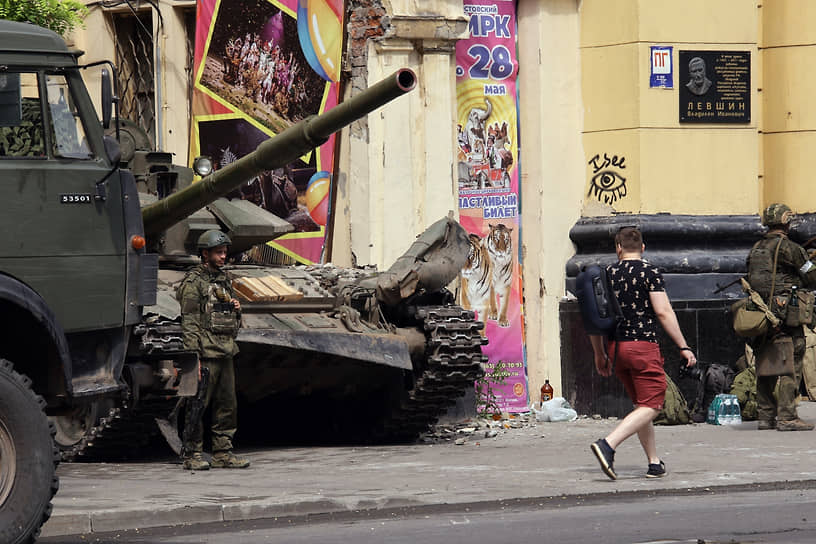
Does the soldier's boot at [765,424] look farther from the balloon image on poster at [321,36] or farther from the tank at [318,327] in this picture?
the balloon image on poster at [321,36]

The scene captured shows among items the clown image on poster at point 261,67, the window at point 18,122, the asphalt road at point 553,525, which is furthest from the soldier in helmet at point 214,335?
the clown image on poster at point 261,67

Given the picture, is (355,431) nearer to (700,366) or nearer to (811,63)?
(700,366)

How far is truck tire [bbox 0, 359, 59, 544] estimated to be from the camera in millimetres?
7406

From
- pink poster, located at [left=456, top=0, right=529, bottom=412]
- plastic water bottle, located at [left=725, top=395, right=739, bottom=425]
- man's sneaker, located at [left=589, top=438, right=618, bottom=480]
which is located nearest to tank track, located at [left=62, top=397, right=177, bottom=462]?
man's sneaker, located at [left=589, top=438, right=618, bottom=480]

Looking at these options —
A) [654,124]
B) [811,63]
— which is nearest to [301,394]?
[654,124]

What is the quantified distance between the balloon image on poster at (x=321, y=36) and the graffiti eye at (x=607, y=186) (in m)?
2.91

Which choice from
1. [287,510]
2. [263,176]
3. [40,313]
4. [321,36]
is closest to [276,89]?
[321,36]

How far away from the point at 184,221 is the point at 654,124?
212 inches

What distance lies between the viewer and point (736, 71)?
16.3 meters

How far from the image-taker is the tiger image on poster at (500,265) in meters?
16.6

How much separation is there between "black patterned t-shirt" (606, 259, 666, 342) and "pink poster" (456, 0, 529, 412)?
6.37 m

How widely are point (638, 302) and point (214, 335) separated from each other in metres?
3.15

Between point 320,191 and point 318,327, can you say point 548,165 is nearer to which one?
point 320,191

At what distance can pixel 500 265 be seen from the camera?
16.6m
